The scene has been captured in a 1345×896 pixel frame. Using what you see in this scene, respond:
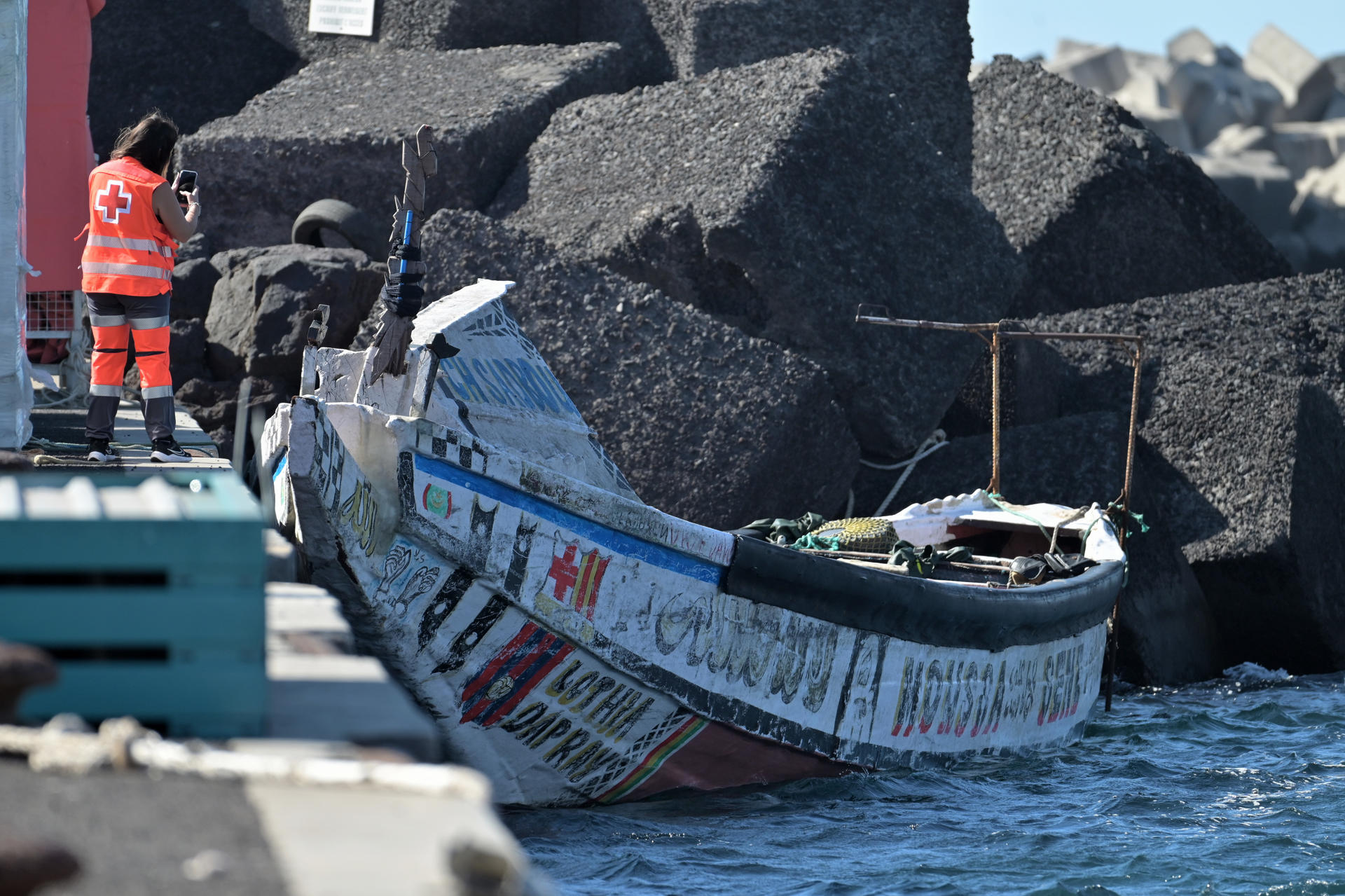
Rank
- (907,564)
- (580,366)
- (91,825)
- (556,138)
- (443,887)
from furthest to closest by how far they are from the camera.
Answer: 1. (556,138)
2. (580,366)
3. (907,564)
4. (91,825)
5. (443,887)

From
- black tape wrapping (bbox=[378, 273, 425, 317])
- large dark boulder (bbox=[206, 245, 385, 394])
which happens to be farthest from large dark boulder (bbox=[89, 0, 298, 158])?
black tape wrapping (bbox=[378, 273, 425, 317])

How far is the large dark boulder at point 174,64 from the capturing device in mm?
13953

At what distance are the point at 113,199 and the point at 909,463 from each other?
5.63 m

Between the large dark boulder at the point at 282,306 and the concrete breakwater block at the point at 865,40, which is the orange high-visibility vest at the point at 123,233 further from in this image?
the concrete breakwater block at the point at 865,40

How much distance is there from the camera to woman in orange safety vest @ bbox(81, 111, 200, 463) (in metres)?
6.11

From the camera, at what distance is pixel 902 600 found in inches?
262

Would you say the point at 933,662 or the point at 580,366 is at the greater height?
the point at 580,366

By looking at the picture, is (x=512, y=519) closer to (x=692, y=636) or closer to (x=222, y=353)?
(x=692, y=636)

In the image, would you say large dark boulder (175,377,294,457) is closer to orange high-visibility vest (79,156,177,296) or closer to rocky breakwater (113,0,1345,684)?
rocky breakwater (113,0,1345,684)

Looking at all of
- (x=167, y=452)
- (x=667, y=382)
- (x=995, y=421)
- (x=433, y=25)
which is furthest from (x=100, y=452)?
(x=433, y=25)

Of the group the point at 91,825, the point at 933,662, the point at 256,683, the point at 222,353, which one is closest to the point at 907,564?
the point at 933,662

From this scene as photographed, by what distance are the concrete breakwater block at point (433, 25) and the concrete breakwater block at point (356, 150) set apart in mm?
1880

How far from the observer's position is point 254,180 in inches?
460

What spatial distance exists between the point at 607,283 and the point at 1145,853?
4573 millimetres
